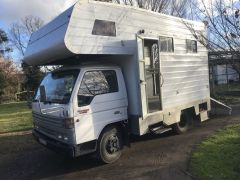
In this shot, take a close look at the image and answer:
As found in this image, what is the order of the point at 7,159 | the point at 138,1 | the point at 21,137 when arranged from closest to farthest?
the point at 7,159
the point at 21,137
the point at 138,1

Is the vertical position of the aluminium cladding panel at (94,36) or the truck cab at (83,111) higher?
the aluminium cladding panel at (94,36)

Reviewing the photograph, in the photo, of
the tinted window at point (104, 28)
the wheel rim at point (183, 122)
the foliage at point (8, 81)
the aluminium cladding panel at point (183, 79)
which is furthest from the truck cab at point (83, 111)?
the foliage at point (8, 81)

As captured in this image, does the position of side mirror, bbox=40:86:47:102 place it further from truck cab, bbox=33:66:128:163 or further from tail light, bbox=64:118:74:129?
tail light, bbox=64:118:74:129

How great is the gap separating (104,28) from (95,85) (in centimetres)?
130

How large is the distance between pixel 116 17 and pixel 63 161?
362 cm

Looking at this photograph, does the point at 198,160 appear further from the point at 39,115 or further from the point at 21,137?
the point at 21,137

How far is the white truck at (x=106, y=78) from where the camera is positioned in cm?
700

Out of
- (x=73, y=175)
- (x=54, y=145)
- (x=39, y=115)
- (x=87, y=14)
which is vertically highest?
(x=87, y=14)

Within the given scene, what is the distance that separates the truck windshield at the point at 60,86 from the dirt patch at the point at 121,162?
5.08 ft

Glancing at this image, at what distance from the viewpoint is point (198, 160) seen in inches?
290

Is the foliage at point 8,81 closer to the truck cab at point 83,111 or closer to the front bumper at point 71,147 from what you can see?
the truck cab at point 83,111

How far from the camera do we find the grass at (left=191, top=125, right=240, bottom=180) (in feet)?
21.3

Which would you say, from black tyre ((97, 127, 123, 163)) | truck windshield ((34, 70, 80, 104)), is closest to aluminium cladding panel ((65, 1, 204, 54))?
truck windshield ((34, 70, 80, 104))

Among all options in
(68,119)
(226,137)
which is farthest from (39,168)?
(226,137)
